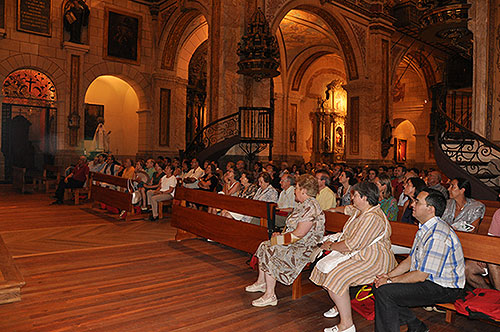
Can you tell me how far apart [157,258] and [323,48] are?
16023mm

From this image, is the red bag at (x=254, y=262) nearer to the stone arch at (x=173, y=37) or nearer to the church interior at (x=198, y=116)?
the church interior at (x=198, y=116)

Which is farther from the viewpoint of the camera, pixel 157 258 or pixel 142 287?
pixel 157 258

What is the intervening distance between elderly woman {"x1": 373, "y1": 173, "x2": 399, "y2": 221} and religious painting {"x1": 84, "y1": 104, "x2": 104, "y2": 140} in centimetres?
1523

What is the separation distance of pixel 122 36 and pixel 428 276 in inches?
574

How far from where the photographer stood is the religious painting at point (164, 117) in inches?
603

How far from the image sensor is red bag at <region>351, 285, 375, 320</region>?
10.2 ft

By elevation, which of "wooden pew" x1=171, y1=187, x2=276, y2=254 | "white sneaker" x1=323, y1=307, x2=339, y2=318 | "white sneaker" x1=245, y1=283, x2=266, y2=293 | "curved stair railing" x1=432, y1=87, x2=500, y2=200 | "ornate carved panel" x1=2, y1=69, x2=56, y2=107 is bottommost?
"white sneaker" x1=323, y1=307, x2=339, y2=318

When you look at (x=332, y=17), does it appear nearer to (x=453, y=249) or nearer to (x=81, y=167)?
(x=81, y=167)

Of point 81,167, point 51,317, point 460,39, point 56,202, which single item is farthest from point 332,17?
point 51,317

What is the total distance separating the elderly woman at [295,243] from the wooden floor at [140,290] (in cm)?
31

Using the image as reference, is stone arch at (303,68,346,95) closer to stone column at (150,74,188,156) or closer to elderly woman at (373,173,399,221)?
stone column at (150,74,188,156)

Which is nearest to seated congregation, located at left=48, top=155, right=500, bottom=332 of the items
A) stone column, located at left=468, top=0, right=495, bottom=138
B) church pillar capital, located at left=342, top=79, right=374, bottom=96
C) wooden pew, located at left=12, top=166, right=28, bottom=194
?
stone column, located at left=468, top=0, right=495, bottom=138

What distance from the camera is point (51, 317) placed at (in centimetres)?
318

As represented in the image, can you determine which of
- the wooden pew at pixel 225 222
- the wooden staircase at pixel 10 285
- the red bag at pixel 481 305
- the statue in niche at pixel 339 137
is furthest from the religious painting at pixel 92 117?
the red bag at pixel 481 305
